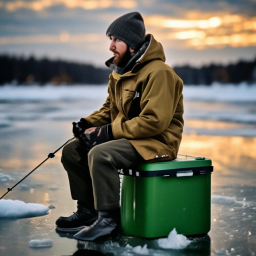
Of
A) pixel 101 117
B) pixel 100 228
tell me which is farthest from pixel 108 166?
pixel 101 117

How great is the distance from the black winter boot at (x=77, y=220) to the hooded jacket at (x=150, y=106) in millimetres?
577

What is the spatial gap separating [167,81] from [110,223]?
866 millimetres

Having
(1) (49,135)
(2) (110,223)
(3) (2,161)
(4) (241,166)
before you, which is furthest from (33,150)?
(2) (110,223)

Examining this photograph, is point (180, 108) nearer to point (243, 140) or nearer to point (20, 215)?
point (20, 215)

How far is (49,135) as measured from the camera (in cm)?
894

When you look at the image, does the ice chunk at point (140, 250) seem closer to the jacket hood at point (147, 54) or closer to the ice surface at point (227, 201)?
the jacket hood at point (147, 54)

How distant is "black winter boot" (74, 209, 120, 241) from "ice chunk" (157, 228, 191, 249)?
0.94 feet

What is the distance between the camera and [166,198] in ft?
9.08

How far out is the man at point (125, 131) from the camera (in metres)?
2.71

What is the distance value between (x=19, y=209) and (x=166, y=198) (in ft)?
3.82

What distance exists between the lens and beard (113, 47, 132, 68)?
118 inches

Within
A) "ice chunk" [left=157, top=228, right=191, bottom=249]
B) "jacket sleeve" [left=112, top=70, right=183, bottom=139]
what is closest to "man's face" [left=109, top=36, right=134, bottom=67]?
"jacket sleeve" [left=112, top=70, right=183, bottom=139]

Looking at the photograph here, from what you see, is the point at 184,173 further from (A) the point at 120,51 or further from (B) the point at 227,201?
(B) the point at 227,201

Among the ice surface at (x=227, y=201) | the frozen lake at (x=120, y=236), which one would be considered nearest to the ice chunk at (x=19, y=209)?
the frozen lake at (x=120, y=236)
